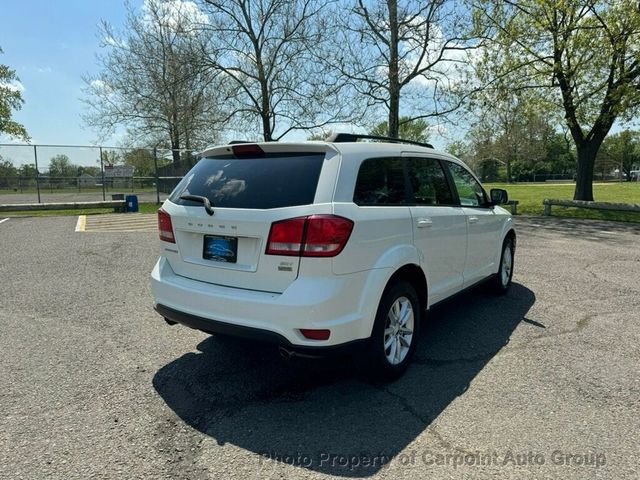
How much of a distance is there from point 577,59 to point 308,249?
17.9 m

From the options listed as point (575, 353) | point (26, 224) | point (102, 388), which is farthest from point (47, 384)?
point (26, 224)

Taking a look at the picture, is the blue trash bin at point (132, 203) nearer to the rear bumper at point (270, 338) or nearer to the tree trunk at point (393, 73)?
the tree trunk at point (393, 73)

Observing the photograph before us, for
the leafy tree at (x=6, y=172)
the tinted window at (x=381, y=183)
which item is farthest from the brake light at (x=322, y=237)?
the leafy tree at (x=6, y=172)

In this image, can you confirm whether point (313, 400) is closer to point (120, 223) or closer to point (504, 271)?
point (504, 271)

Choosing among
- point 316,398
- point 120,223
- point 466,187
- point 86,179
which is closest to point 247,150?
point 316,398

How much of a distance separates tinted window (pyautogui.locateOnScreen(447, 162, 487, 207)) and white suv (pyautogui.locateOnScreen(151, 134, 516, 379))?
2.97 feet

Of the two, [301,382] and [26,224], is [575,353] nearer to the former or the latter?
[301,382]

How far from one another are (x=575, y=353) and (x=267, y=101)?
783 inches

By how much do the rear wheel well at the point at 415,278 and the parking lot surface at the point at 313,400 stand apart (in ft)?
1.84

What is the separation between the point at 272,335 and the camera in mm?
2904

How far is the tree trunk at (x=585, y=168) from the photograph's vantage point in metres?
18.0

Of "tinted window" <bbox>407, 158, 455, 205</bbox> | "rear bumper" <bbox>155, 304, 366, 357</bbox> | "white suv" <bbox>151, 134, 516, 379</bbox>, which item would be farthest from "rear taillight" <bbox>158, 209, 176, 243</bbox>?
"tinted window" <bbox>407, 158, 455, 205</bbox>

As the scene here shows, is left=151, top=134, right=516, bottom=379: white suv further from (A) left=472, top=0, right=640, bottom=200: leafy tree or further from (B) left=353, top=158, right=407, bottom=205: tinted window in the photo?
(A) left=472, top=0, right=640, bottom=200: leafy tree

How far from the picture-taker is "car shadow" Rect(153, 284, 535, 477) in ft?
8.70
